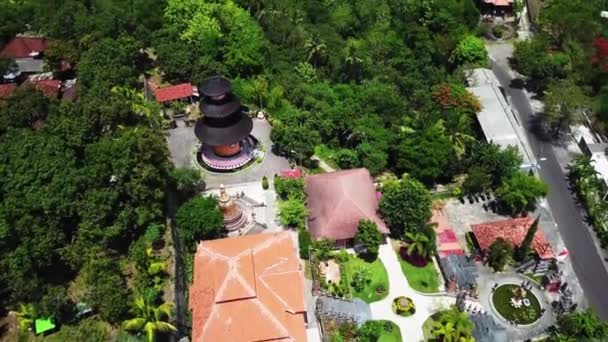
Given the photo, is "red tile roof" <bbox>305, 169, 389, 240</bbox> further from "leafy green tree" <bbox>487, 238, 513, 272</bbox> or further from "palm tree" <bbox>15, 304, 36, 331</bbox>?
"palm tree" <bbox>15, 304, 36, 331</bbox>

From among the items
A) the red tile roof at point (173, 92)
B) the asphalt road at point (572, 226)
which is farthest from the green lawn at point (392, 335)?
the red tile roof at point (173, 92)

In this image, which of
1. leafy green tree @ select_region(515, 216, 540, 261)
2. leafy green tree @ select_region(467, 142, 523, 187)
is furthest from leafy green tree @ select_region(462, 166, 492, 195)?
leafy green tree @ select_region(515, 216, 540, 261)

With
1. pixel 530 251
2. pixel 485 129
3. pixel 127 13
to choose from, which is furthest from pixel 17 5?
pixel 530 251

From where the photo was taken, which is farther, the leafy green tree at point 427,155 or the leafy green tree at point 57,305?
the leafy green tree at point 427,155

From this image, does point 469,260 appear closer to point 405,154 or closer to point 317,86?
point 405,154

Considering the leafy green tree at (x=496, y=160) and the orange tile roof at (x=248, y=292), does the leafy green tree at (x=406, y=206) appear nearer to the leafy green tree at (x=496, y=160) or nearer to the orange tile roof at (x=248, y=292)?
the leafy green tree at (x=496, y=160)
